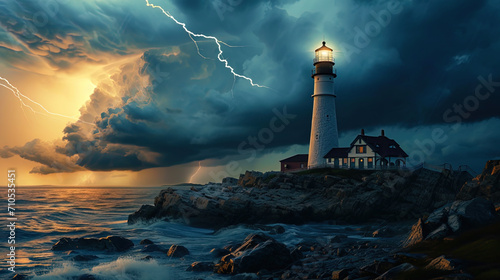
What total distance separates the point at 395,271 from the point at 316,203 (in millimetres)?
25181

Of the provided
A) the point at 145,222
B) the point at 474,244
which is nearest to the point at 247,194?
the point at 145,222

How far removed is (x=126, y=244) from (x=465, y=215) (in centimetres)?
1789

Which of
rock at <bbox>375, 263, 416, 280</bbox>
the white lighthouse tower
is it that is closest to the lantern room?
the white lighthouse tower

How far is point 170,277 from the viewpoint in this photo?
1495cm

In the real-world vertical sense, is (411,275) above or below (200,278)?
above

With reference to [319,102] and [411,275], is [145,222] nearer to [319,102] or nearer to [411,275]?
[411,275]

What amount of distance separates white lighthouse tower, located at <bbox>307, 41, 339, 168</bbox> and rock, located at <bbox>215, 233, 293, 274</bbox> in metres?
36.7

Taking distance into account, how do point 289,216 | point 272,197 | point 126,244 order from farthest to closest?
point 272,197 < point 289,216 < point 126,244

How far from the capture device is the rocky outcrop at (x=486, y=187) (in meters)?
22.0

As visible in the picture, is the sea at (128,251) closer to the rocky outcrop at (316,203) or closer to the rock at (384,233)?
the rock at (384,233)

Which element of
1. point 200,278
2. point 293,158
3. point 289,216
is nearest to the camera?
point 200,278

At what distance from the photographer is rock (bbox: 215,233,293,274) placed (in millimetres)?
14758

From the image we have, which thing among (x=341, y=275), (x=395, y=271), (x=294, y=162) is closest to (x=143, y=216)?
(x=341, y=275)

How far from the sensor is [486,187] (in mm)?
22391
